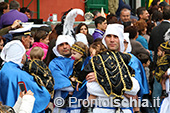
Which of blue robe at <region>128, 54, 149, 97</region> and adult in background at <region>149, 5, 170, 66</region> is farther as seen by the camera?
adult in background at <region>149, 5, 170, 66</region>

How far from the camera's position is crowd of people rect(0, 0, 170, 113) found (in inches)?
246

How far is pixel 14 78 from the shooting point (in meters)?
6.75

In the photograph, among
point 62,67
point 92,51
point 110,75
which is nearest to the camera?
point 110,75

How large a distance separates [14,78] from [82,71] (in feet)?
3.15

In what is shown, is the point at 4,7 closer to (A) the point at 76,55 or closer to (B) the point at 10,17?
(B) the point at 10,17

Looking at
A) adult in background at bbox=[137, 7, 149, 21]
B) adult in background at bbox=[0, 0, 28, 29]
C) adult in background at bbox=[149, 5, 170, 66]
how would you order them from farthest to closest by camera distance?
adult in background at bbox=[137, 7, 149, 21]
adult in background at bbox=[0, 0, 28, 29]
adult in background at bbox=[149, 5, 170, 66]

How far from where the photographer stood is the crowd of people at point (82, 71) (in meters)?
6.25

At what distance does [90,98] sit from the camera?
6.36 m

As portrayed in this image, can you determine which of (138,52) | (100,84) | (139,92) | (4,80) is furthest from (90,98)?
(138,52)

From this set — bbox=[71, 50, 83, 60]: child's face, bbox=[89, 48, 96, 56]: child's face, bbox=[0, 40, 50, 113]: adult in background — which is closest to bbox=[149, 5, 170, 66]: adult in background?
bbox=[89, 48, 96, 56]: child's face

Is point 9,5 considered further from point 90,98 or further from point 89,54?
point 90,98

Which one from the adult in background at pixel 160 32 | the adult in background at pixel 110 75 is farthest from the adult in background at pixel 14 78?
the adult in background at pixel 160 32

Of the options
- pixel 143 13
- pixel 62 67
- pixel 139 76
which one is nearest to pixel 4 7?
pixel 143 13

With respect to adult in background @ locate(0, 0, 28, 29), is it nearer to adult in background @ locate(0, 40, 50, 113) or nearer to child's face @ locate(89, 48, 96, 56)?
child's face @ locate(89, 48, 96, 56)
